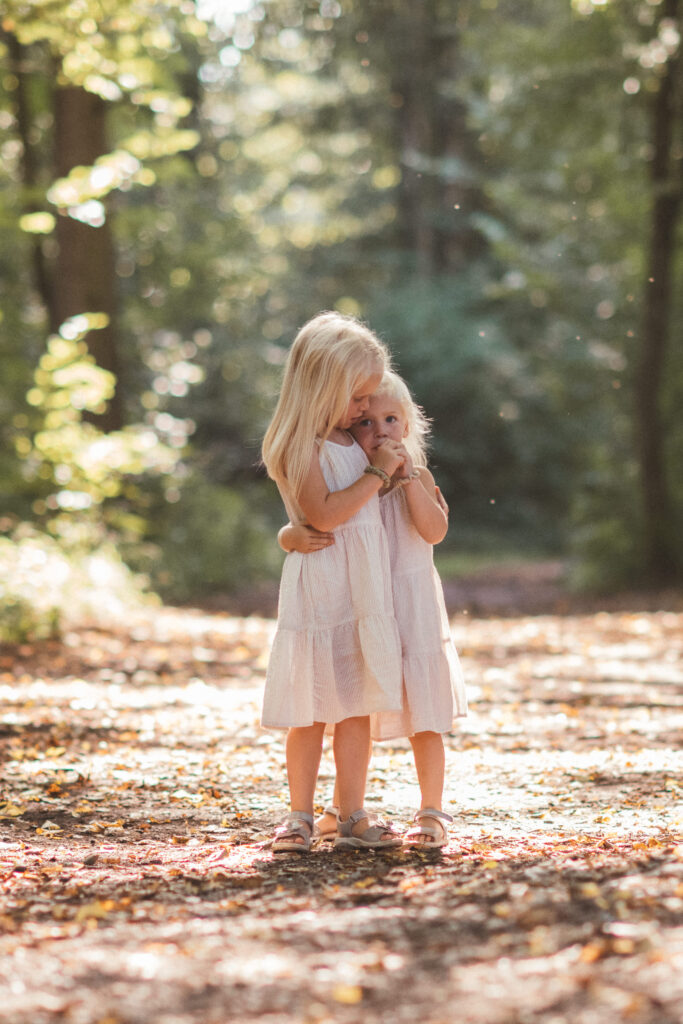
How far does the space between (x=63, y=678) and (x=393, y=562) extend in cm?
413

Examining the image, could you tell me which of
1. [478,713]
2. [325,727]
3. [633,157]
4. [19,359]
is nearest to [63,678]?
[478,713]

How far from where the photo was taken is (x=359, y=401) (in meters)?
3.94

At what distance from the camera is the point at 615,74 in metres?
12.7

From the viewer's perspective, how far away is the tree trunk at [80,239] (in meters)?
13.0

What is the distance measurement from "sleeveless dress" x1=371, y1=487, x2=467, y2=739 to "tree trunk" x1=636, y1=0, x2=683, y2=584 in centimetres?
978

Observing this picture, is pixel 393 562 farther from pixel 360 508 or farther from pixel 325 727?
pixel 325 727

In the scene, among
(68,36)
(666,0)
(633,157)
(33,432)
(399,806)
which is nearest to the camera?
(399,806)

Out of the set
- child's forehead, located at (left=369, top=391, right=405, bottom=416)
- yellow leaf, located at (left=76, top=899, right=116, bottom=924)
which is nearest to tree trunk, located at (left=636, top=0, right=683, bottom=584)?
child's forehead, located at (left=369, top=391, right=405, bottom=416)

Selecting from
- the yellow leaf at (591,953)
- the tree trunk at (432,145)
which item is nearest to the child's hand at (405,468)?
the yellow leaf at (591,953)

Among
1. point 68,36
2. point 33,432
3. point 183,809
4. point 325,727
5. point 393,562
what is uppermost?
point 68,36

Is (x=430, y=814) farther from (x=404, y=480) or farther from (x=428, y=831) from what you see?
(x=404, y=480)

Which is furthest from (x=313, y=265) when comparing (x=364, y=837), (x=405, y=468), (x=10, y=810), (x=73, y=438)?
(x=364, y=837)

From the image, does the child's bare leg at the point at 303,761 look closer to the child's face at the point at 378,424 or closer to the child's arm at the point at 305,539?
the child's arm at the point at 305,539

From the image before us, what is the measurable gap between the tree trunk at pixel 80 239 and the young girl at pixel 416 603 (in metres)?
9.78
